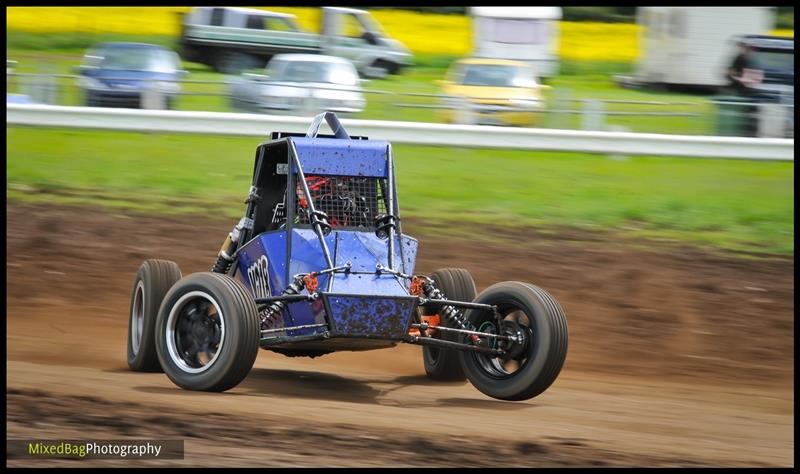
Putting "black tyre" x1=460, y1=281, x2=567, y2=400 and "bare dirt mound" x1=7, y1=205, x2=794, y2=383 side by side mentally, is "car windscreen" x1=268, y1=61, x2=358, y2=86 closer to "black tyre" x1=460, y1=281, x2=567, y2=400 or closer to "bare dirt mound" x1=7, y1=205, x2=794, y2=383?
"bare dirt mound" x1=7, y1=205, x2=794, y2=383

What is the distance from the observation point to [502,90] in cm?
1975

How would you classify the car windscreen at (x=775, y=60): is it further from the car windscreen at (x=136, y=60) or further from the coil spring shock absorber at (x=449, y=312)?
the coil spring shock absorber at (x=449, y=312)

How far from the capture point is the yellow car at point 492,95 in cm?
1731

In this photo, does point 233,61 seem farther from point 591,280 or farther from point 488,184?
point 591,280

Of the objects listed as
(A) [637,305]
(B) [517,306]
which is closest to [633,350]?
(A) [637,305]

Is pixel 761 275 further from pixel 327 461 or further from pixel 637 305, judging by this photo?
pixel 327 461

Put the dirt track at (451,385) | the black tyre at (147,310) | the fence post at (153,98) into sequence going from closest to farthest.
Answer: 1. the dirt track at (451,385)
2. the black tyre at (147,310)
3. the fence post at (153,98)

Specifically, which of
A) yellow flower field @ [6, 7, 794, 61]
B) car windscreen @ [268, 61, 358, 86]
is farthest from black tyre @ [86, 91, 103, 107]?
yellow flower field @ [6, 7, 794, 61]

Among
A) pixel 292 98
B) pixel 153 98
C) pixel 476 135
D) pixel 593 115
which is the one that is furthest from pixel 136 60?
pixel 593 115

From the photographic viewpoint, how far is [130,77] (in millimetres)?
18859

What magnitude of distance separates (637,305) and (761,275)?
1.72 metres

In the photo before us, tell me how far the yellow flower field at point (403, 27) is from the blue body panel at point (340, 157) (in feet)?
69.0

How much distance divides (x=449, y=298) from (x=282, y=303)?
4.88 ft

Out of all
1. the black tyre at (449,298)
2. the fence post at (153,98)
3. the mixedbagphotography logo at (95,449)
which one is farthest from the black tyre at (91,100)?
the mixedbagphotography logo at (95,449)
